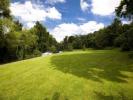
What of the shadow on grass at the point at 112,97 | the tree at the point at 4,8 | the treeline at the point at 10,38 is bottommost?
the shadow on grass at the point at 112,97

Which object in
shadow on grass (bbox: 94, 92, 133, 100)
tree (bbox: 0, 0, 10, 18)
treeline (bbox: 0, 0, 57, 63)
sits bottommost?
shadow on grass (bbox: 94, 92, 133, 100)

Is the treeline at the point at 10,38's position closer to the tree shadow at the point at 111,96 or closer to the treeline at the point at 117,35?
the treeline at the point at 117,35

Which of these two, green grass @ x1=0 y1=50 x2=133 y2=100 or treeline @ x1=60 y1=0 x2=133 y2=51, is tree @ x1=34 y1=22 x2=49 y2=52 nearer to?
treeline @ x1=60 y1=0 x2=133 y2=51

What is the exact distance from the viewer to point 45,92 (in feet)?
46.8

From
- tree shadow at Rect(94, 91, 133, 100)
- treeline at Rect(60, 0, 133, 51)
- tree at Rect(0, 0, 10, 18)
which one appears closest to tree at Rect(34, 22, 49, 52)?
treeline at Rect(60, 0, 133, 51)

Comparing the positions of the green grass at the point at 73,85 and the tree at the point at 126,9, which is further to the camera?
the tree at the point at 126,9

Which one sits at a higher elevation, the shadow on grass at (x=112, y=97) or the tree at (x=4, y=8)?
the tree at (x=4, y=8)

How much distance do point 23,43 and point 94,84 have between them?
1614 inches

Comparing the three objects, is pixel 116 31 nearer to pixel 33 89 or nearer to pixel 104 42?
pixel 104 42

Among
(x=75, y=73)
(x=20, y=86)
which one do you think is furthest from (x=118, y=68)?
(x=20, y=86)

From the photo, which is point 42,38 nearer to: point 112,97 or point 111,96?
point 111,96

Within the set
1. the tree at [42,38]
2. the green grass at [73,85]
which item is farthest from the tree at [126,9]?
the tree at [42,38]

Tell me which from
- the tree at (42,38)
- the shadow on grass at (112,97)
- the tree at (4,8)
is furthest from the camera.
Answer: the tree at (42,38)

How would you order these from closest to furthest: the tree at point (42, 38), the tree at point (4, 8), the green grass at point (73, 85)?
the green grass at point (73, 85) < the tree at point (4, 8) < the tree at point (42, 38)
